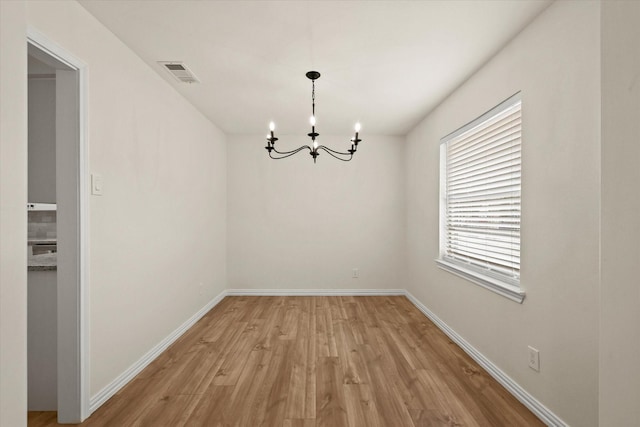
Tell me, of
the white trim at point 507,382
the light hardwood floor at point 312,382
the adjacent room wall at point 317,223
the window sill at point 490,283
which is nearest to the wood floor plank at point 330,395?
the light hardwood floor at point 312,382

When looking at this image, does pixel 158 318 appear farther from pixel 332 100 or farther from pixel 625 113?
pixel 625 113

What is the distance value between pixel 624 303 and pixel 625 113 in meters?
0.45

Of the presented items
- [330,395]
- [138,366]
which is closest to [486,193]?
[330,395]

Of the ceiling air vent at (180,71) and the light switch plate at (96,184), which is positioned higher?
the ceiling air vent at (180,71)

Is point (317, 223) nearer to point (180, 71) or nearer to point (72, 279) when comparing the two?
point (180, 71)

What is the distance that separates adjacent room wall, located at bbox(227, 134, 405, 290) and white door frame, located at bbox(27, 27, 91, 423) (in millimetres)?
3379

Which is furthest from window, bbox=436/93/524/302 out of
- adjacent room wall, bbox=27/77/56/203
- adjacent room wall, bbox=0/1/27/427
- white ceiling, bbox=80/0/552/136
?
adjacent room wall, bbox=27/77/56/203

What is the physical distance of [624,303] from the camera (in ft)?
2.57

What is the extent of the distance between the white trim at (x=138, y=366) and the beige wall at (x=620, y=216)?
108 inches

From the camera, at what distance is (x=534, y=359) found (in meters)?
2.20

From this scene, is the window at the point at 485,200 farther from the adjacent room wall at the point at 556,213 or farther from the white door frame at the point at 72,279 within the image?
the white door frame at the point at 72,279

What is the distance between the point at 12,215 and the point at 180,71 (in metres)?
2.54

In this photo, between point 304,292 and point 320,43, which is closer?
point 320,43

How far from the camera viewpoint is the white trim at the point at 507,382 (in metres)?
2.04
